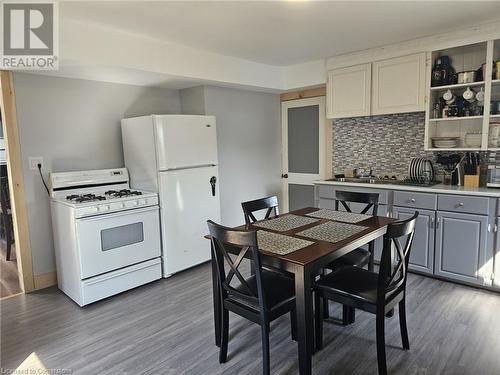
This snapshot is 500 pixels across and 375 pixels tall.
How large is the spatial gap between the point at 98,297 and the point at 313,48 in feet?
10.8

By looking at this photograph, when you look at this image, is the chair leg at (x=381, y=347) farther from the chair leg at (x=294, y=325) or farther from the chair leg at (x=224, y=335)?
the chair leg at (x=224, y=335)

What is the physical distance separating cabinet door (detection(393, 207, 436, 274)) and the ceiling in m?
1.72

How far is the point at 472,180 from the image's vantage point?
324 centimetres

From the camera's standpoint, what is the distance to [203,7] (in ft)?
8.04

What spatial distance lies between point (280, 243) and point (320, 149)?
286 centimetres

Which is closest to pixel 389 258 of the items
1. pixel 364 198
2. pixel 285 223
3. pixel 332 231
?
pixel 332 231

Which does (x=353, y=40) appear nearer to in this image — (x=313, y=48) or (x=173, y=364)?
(x=313, y=48)

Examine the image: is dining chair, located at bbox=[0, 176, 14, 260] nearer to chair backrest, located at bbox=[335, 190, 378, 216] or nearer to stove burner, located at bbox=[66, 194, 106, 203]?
stove burner, located at bbox=[66, 194, 106, 203]

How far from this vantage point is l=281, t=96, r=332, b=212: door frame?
14.8 feet

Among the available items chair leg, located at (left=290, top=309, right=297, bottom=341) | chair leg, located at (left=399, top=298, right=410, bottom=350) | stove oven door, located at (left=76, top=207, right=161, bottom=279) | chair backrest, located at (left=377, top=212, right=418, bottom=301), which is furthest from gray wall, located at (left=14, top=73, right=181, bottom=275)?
chair leg, located at (left=399, top=298, right=410, bottom=350)

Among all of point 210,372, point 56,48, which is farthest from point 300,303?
point 56,48

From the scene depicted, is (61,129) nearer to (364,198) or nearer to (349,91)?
(364,198)

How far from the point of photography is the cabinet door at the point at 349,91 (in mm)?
3748

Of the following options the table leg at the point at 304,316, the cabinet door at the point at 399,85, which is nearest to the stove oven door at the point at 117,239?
the table leg at the point at 304,316
